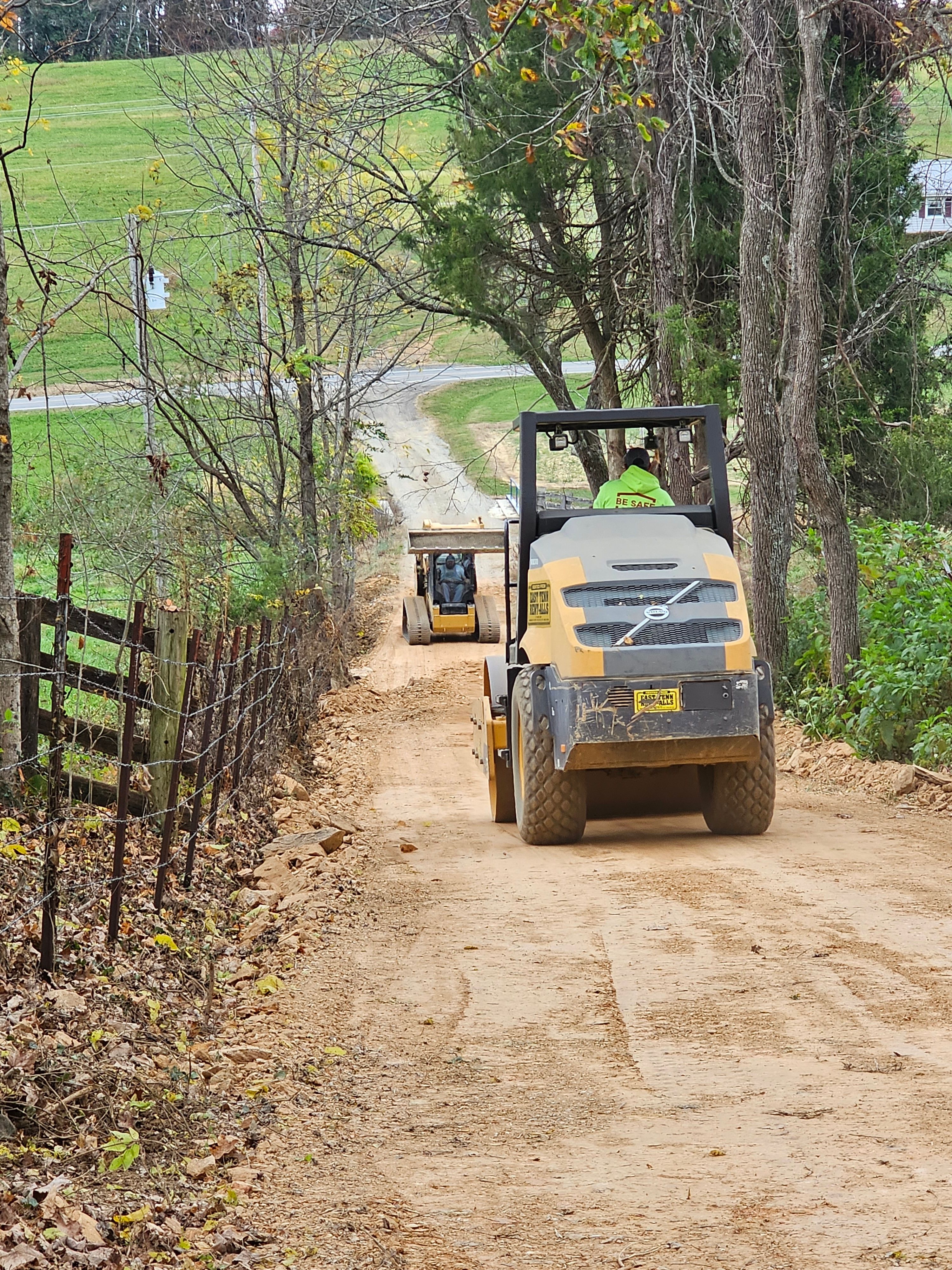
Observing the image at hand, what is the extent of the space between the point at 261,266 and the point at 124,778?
1218 centimetres

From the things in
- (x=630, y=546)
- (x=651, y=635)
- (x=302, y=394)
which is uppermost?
(x=302, y=394)

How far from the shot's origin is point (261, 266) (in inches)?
704

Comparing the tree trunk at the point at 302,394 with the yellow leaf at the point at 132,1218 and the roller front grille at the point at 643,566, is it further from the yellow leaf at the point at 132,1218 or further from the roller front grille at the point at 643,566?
the yellow leaf at the point at 132,1218

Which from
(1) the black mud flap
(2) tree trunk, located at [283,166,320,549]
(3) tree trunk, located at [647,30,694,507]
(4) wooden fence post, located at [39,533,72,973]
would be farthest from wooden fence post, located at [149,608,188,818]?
(2) tree trunk, located at [283,166,320,549]

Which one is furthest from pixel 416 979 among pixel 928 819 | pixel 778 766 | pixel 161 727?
pixel 778 766

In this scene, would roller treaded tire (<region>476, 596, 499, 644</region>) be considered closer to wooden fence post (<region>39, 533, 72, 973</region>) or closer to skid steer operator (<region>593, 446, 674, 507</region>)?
skid steer operator (<region>593, 446, 674, 507</region>)

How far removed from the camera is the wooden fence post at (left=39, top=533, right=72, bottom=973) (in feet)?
19.1

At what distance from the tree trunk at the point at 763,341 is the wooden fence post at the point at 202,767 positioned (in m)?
7.49

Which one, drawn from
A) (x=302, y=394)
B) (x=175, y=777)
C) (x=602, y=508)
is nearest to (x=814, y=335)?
(x=602, y=508)

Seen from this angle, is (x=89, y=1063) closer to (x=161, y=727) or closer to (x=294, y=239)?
(x=161, y=727)

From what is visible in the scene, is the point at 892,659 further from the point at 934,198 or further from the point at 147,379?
the point at 147,379

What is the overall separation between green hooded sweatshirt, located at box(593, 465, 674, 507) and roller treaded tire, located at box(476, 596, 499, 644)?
15911 millimetres

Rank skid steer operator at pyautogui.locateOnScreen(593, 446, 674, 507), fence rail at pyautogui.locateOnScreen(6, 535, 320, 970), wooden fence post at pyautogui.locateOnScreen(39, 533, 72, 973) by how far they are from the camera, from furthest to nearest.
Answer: skid steer operator at pyautogui.locateOnScreen(593, 446, 674, 507) < fence rail at pyautogui.locateOnScreen(6, 535, 320, 970) < wooden fence post at pyautogui.locateOnScreen(39, 533, 72, 973)

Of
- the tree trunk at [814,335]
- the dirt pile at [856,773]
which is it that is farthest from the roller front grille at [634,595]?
the tree trunk at [814,335]
